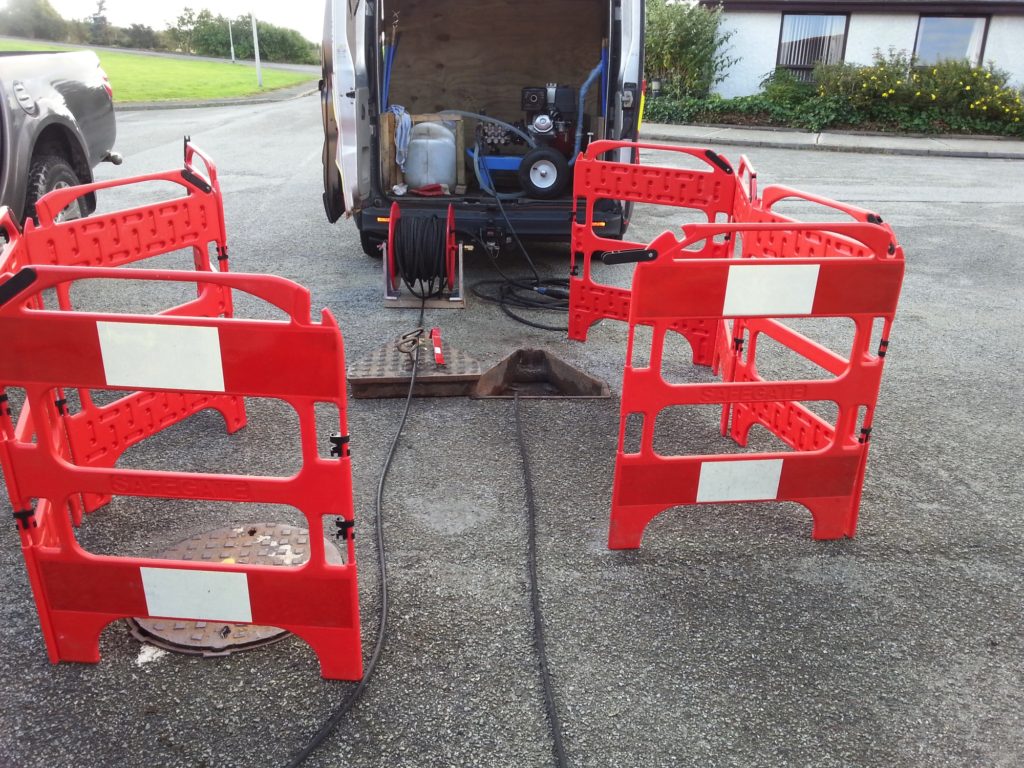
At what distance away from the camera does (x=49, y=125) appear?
6.64 m

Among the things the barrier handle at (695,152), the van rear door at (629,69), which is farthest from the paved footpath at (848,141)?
the barrier handle at (695,152)

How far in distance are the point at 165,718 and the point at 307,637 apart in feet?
1.55

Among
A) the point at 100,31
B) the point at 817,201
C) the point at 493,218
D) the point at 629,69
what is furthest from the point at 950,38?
the point at 100,31

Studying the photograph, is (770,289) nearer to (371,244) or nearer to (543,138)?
(371,244)

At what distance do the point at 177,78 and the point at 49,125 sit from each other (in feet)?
93.7

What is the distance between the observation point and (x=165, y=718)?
2508 mm

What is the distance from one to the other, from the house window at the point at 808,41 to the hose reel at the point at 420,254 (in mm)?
19633

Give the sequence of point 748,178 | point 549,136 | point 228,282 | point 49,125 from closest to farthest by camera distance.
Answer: point 228,282 < point 748,178 < point 49,125 < point 549,136

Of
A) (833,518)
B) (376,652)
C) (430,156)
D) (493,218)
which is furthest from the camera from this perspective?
(430,156)

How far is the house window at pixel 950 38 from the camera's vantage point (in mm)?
22281

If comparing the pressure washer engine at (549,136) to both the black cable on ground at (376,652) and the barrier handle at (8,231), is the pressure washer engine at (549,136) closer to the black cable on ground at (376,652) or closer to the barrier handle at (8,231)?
the black cable on ground at (376,652)

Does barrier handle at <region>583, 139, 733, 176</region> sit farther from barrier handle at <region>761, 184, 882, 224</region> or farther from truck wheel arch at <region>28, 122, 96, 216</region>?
truck wheel arch at <region>28, 122, 96, 216</region>

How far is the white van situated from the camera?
21.1 feet

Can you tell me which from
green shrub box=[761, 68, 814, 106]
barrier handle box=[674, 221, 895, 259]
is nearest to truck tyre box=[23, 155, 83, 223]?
barrier handle box=[674, 221, 895, 259]
